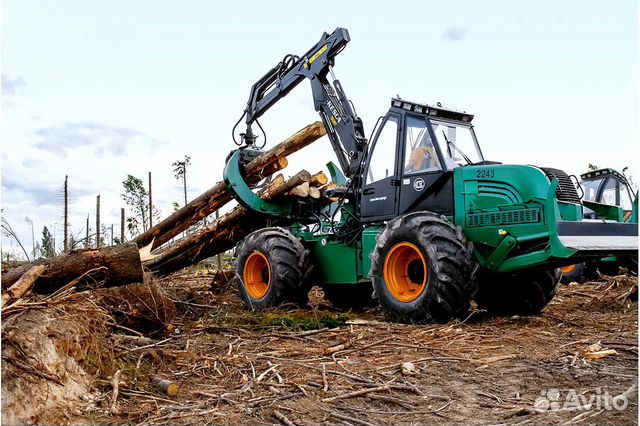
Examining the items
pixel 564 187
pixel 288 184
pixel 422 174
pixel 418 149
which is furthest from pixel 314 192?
pixel 564 187

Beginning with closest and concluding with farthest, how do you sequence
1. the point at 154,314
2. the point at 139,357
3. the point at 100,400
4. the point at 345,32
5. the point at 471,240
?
the point at 100,400 → the point at 139,357 → the point at 154,314 → the point at 471,240 → the point at 345,32

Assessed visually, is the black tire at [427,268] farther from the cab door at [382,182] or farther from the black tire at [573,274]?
the black tire at [573,274]

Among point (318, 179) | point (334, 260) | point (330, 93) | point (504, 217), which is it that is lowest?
point (334, 260)

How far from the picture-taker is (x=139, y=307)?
758cm

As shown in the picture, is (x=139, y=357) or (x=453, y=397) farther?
(x=139, y=357)

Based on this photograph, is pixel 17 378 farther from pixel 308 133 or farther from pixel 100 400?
pixel 308 133

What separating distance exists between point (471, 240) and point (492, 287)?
1344mm

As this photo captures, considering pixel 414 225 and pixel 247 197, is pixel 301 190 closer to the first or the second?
pixel 247 197

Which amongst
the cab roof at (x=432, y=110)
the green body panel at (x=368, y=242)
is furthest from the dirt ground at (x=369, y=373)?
the cab roof at (x=432, y=110)

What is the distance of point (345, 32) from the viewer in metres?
10.6

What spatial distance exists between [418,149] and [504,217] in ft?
5.31

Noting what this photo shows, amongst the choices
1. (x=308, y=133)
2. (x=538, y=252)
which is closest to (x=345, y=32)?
(x=308, y=133)

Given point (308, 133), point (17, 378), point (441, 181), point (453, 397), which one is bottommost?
point (453, 397)

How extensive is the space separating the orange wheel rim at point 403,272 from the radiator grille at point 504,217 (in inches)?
32.6
